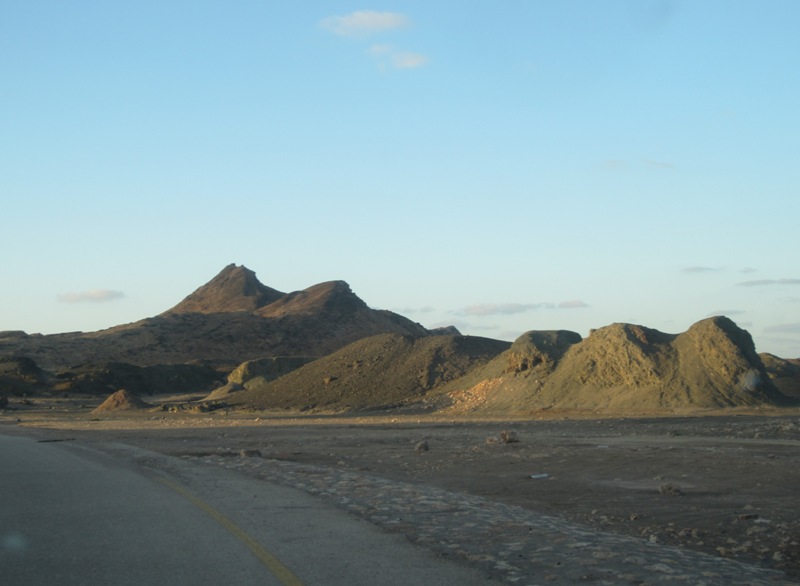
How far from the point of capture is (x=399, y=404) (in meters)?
54.6

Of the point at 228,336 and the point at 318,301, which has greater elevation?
the point at 318,301

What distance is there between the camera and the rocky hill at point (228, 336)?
11888 centimetres

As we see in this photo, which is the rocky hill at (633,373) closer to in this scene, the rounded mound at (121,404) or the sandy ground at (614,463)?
the sandy ground at (614,463)

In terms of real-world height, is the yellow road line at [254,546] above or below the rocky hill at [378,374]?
below

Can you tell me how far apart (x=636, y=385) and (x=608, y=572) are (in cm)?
3520

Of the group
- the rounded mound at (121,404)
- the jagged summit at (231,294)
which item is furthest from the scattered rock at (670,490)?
the jagged summit at (231,294)

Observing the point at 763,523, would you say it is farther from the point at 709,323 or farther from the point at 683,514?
the point at 709,323

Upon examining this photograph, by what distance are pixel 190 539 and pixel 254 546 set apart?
0.94 metres

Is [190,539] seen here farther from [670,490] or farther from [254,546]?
[670,490]

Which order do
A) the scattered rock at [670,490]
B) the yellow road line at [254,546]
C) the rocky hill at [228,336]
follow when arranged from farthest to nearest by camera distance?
the rocky hill at [228,336] < the scattered rock at [670,490] < the yellow road line at [254,546]

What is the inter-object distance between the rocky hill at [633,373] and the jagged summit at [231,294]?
4369 inches

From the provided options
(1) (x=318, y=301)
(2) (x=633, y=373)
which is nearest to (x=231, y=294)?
(1) (x=318, y=301)

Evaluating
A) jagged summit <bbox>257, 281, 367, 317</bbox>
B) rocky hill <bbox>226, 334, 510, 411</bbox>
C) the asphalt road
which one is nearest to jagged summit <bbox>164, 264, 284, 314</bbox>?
jagged summit <bbox>257, 281, 367, 317</bbox>

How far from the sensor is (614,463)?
18.9m
